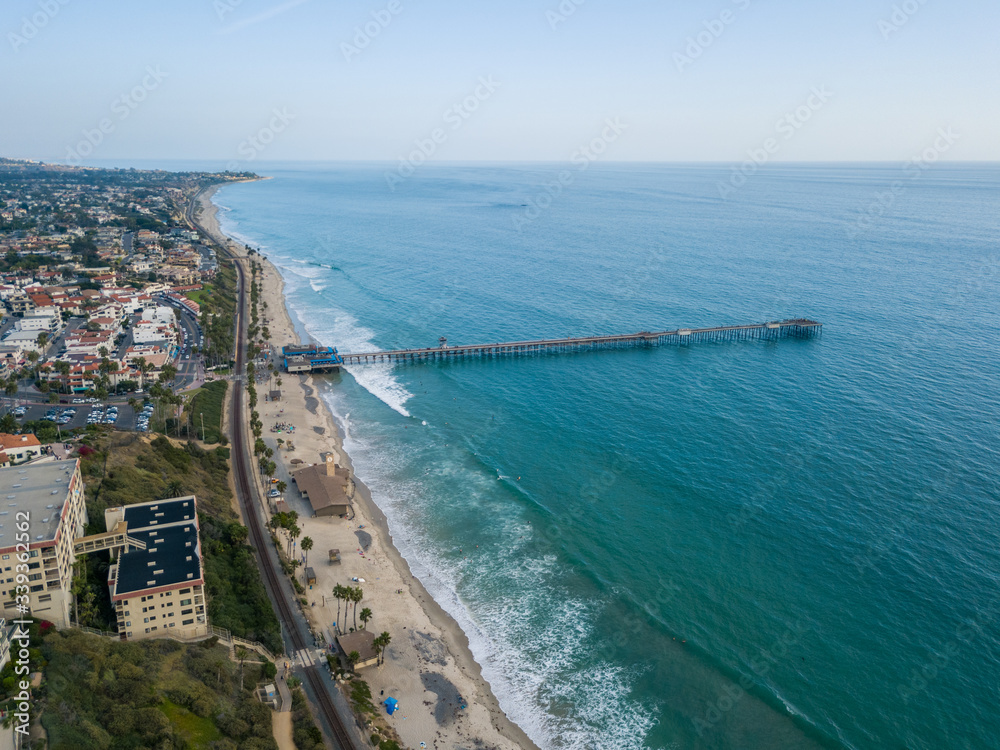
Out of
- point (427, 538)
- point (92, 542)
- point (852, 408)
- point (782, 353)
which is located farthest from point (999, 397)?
point (92, 542)

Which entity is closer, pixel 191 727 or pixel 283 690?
pixel 191 727

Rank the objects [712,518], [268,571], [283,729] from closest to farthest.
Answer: [283,729], [268,571], [712,518]

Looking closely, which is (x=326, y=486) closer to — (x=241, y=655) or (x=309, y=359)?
(x=241, y=655)

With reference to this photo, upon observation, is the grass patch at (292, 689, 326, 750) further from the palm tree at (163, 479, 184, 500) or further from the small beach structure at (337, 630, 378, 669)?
the palm tree at (163, 479, 184, 500)

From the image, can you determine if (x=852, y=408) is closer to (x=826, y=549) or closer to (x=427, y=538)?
(x=826, y=549)

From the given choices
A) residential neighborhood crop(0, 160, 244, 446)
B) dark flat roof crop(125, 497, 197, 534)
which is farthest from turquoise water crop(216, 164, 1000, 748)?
residential neighborhood crop(0, 160, 244, 446)

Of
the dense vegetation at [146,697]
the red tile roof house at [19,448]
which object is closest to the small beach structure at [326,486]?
the dense vegetation at [146,697]
